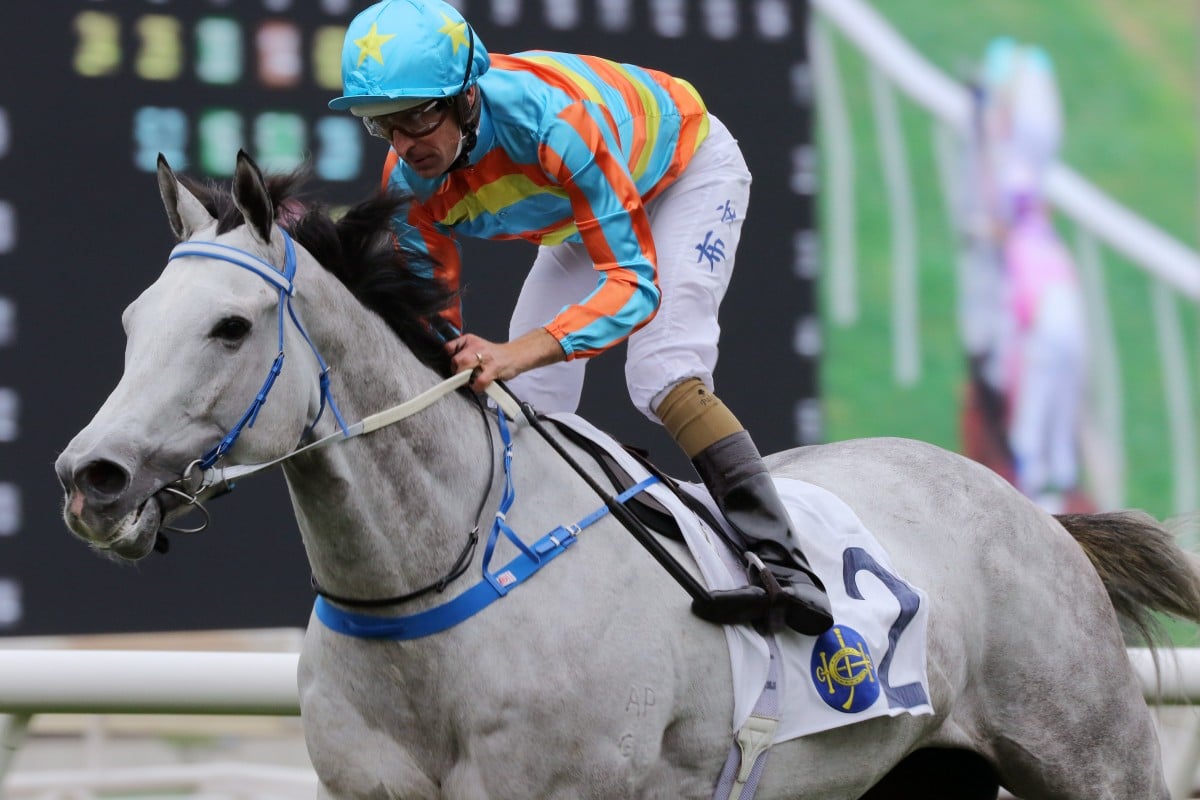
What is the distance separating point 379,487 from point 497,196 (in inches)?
24.0

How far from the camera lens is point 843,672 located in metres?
2.81

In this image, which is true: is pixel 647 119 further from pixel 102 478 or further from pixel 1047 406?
pixel 1047 406

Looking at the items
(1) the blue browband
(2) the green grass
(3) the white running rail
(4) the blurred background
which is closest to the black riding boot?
(1) the blue browband

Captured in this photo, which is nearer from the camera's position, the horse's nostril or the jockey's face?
the horse's nostril

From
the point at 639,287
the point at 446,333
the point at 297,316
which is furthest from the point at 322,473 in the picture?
the point at 639,287

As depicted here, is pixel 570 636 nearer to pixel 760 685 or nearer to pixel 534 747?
pixel 534 747

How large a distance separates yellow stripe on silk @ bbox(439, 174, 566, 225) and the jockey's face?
0.14m

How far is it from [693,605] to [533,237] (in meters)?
0.73

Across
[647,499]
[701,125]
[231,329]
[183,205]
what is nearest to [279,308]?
[231,329]

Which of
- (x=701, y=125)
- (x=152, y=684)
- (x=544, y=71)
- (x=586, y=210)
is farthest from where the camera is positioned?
(x=152, y=684)

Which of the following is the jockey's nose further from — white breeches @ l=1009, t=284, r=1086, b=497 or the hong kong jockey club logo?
white breeches @ l=1009, t=284, r=1086, b=497

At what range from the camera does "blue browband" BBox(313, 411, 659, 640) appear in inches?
96.0

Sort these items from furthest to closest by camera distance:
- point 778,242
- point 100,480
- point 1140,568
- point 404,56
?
point 778,242 → point 1140,568 → point 404,56 → point 100,480

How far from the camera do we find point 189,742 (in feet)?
23.8
